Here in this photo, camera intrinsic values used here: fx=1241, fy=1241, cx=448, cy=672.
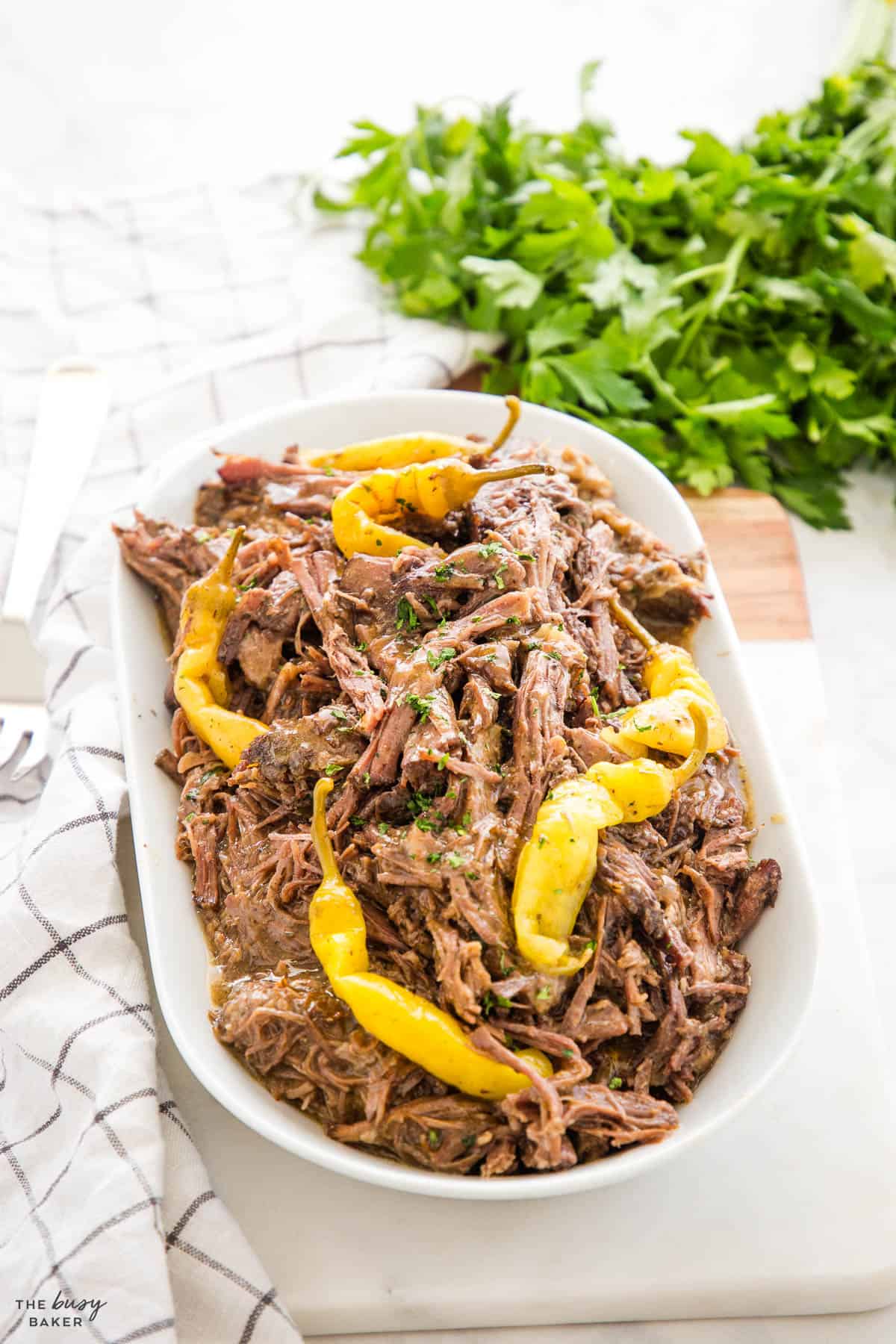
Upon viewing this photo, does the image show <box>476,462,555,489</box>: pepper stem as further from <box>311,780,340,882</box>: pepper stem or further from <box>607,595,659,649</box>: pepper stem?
<box>311,780,340,882</box>: pepper stem

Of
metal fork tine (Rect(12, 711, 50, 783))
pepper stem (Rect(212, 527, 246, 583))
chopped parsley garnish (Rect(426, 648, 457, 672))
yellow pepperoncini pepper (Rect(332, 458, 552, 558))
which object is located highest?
yellow pepperoncini pepper (Rect(332, 458, 552, 558))

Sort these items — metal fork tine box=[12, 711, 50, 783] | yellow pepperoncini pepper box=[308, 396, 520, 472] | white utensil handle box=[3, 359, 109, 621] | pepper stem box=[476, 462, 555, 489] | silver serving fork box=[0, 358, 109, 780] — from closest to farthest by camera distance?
1. pepper stem box=[476, 462, 555, 489]
2. yellow pepperoncini pepper box=[308, 396, 520, 472]
3. metal fork tine box=[12, 711, 50, 783]
4. silver serving fork box=[0, 358, 109, 780]
5. white utensil handle box=[3, 359, 109, 621]

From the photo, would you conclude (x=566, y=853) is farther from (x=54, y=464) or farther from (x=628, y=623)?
(x=54, y=464)

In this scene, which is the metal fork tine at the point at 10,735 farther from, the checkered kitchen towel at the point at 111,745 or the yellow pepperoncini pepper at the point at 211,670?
the yellow pepperoncini pepper at the point at 211,670

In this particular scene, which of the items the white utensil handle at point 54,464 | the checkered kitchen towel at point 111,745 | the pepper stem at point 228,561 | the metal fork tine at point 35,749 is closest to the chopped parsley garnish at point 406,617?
the pepper stem at point 228,561

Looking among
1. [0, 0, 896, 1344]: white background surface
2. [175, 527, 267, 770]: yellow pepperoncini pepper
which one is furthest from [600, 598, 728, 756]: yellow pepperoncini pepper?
[0, 0, 896, 1344]: white background surface

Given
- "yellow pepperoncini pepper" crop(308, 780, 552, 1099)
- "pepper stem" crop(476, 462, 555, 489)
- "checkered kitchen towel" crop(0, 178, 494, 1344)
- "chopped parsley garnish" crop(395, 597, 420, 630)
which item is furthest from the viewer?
"pepper stem" crop(476, 462, 555, 489)
